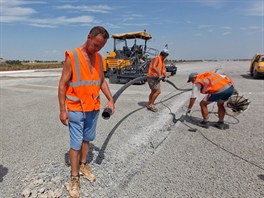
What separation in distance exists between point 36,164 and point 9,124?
Answer: 249 cm

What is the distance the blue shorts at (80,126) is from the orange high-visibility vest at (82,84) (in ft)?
0.25

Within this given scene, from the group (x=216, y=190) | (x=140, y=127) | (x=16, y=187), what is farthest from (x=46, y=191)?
(x=140, y=127)

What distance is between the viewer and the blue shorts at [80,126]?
2.52 meters

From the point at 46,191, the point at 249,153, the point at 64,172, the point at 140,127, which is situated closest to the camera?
the point at 46,191

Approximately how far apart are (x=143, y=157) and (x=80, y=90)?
1662 millimetres

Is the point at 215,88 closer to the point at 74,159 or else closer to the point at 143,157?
the point at 143,157

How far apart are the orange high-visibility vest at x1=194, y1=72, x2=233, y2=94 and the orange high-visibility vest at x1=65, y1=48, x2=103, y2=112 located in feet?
9.22

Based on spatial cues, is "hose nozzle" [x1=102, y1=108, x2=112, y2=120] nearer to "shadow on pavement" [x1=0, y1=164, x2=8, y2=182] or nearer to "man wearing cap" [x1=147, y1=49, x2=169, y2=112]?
"shadow on pavement" [x1=0, y1=164, x2=8, y2=182]

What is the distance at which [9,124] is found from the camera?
5.25m

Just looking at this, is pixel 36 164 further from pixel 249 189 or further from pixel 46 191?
pixel 249 189

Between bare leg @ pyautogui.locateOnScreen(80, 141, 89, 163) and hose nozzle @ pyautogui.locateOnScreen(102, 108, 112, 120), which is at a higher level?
hose nozzle @ pyautogui.locateOnScreen(102, 108, 112, 120)

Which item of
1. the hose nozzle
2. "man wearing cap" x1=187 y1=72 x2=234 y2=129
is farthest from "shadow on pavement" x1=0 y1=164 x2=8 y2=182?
"man wearing cap" x1=187 y1=72 x2=234 y2=129

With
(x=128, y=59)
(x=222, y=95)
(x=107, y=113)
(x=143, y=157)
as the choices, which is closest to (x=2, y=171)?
(x=107, y=113)

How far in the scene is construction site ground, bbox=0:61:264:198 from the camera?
271 centimetres
